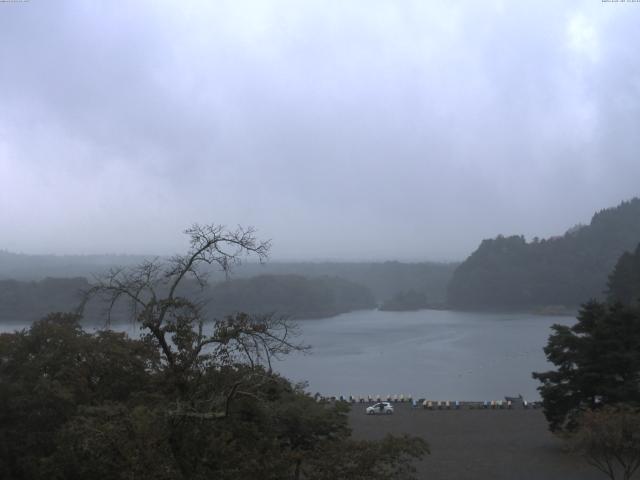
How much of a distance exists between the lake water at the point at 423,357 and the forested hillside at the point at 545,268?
637 centimetres

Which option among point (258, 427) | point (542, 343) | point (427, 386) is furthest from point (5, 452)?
point (542, 343)

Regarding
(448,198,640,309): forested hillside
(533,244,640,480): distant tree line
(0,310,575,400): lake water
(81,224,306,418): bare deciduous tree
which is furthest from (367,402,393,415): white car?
(448,198,640,309): forested hillside

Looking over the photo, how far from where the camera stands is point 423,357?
23.1m

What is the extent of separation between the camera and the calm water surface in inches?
685

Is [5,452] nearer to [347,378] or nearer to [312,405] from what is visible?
[312,405]

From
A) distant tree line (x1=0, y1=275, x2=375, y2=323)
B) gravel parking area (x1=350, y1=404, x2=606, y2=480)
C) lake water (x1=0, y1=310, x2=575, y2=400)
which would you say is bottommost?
lake water (x1=0, y1=310, x2=575, y2=400)

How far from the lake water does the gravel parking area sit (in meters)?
4.32

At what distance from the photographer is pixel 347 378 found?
1900 centimetres

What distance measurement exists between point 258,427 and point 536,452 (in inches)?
246

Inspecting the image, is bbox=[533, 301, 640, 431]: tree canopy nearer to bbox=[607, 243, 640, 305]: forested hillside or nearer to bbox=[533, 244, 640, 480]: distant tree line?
bbox=[533, 244, 640, 480]: distant tree line

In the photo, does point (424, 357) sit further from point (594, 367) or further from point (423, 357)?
point (594, 367)

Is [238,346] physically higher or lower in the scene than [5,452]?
higher

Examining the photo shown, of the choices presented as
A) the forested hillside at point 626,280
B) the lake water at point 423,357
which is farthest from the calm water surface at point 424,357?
the forested hillside at point 626,280

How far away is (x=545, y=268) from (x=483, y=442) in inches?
1461
